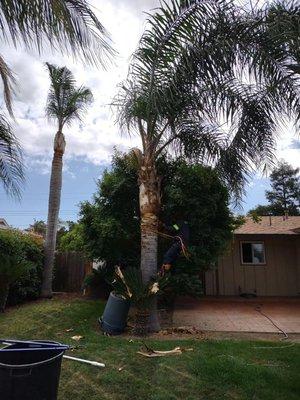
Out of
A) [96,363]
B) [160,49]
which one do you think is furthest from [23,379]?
[160,49]

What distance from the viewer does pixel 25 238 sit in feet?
39.7

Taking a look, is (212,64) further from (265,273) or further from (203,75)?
(265,273)

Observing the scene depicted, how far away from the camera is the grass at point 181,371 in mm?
4875

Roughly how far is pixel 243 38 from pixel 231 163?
3531 mm

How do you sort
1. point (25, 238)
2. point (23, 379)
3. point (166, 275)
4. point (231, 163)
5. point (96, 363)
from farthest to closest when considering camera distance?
point (25, 238), point (231, 163), point (166, 275), point (96, 363), point (23, 379)

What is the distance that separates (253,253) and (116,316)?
9.87 m

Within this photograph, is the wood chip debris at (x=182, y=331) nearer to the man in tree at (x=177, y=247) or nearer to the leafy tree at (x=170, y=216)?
the man in tree at (x=177, y=247)

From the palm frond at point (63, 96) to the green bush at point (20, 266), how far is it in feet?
13.4

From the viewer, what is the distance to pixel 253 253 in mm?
16594

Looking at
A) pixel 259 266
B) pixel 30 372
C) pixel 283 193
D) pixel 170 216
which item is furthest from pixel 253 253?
pixel 283 193

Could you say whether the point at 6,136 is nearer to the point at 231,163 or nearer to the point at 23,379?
the point at 231,163

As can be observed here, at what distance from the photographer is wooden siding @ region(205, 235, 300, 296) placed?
16.2 metres

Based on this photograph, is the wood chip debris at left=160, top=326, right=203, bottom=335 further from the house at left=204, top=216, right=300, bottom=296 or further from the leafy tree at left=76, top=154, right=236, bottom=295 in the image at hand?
the house at left=204, top=216, right=300, bottom=296

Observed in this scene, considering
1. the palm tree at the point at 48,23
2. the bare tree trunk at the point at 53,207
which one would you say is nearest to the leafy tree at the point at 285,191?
the bare tree trunk at the point at 53,207
